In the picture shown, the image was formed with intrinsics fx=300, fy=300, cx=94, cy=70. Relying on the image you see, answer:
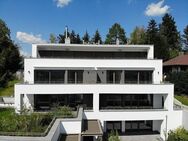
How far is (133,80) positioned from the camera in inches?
1425

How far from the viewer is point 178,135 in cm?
3062

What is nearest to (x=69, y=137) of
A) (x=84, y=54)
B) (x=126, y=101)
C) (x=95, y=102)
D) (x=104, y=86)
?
(x=95, y=102)

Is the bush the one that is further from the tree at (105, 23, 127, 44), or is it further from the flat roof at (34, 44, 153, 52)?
the tree at (105, 23, 127, 44)

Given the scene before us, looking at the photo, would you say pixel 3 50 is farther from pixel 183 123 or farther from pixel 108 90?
pixel 183 123

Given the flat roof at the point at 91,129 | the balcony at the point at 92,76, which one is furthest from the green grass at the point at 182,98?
the flat roof at the point at 91,129

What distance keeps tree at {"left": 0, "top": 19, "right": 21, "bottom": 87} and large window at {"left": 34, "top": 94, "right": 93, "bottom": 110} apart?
23.3 m

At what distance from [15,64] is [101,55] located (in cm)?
2970

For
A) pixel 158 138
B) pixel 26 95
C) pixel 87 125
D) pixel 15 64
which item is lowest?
pixel 158 138

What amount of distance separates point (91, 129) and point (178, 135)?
32.4 feet

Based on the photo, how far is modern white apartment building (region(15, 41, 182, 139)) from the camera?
3303 centimetres

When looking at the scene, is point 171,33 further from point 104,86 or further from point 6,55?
point 104,86

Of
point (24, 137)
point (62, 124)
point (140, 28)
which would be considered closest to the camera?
point (24, 137)

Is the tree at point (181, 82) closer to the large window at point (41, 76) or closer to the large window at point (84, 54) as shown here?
the large window at point (84, 54)

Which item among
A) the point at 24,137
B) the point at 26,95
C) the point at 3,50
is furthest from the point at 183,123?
the point at 3,50
